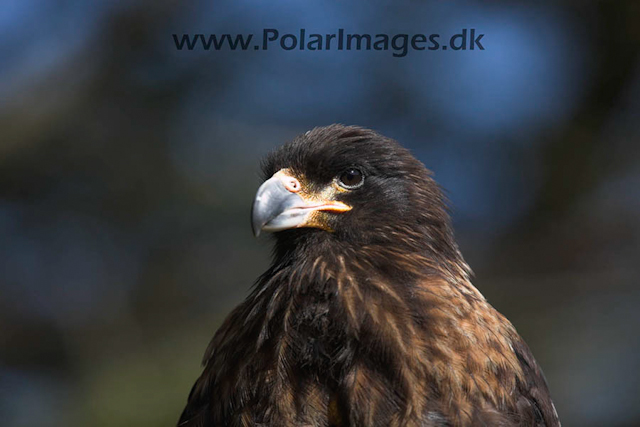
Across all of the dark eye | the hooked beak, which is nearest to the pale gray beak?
the hooked beak

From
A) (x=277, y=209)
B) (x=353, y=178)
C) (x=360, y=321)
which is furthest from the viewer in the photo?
(x=353, y=178)

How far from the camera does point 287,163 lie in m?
2.60

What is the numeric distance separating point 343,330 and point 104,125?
5809mm

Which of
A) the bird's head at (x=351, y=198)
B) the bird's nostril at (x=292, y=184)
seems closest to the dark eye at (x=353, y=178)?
the bird's head at (x=351, y=198)

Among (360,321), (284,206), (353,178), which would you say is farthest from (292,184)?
(360,321)

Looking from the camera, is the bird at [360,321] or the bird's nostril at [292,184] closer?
the bird at [360,321]

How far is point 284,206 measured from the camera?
2430 mm

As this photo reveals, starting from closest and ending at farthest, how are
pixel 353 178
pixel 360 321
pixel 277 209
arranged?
pixel 360 321 → pixel 277 209 → pixel 353 178

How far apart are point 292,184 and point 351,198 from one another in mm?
207

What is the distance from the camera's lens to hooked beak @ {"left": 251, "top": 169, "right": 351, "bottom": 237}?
2.38m

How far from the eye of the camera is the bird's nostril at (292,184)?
8.16 feet

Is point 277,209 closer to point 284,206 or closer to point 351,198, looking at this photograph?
point 284,206

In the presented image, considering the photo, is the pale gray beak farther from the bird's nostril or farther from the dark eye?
the dark eye

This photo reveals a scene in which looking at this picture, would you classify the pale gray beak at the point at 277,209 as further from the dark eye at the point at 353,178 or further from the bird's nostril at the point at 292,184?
the dark eye at the point at 353,178
